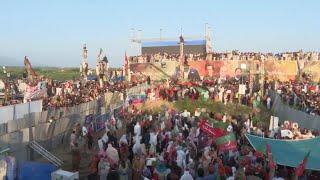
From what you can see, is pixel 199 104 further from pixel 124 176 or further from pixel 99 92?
pixel 124 176

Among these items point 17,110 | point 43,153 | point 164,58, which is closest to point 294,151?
point 43,153

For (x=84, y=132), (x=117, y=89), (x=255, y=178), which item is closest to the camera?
(x=255, y=178)

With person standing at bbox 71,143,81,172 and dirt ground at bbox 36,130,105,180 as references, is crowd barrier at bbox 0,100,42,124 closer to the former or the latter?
dirt ground at bbox 36,130,105,180

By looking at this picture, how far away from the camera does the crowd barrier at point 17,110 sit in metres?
19.5

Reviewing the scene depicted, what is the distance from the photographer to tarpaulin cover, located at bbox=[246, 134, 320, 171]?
1461cm

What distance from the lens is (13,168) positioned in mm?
13719

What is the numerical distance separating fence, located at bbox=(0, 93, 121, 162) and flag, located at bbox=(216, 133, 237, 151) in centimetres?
677

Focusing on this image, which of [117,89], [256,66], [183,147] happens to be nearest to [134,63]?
[256,66]

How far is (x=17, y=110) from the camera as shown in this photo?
2045cm

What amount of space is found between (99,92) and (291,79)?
2049 centimetres

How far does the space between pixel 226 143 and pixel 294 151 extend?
2138 millimetres

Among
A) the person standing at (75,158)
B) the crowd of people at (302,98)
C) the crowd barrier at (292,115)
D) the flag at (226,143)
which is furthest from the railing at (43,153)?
the crowd of people at (302,98)

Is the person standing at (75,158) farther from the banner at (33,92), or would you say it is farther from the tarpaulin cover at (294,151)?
the banner at (33,92)

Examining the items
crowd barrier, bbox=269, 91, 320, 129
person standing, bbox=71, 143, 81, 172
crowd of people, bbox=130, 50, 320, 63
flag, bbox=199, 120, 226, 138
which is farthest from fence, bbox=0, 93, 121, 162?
crowd of people, bbox=130, 50, 320, 63
